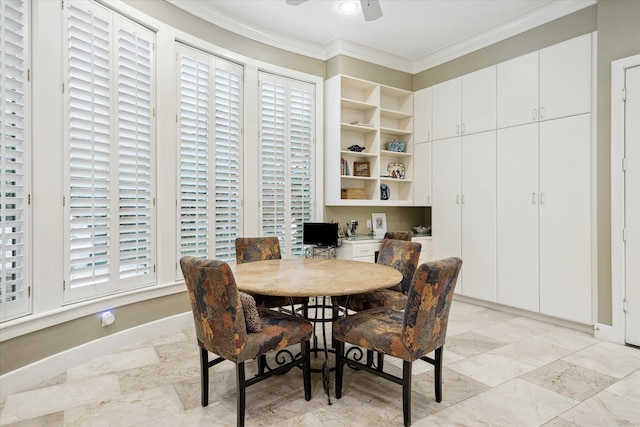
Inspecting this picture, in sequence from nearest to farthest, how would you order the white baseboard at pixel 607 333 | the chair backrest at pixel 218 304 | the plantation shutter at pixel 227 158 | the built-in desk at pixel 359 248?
the chair backrest at pixel 218 304 → the white baseboard at pixel 607 333 → the plantation shutter at pixel 227 158 → the built-in desk at pixel 359 248

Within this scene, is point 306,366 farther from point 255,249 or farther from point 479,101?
point 479,101

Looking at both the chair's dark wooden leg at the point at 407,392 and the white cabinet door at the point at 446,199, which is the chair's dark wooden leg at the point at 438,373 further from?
the white cabinet door at the point at 446,199

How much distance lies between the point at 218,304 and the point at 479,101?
3.80 m

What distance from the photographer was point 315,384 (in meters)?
2.46

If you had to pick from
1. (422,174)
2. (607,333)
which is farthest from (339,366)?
(422,174)

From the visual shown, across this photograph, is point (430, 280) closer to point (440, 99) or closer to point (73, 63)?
point (73, 63)

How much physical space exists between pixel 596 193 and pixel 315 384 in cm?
296

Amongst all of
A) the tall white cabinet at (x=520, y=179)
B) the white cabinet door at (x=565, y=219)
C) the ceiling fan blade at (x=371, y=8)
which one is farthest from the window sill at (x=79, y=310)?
the white cabinet door at (x=565, y=219)

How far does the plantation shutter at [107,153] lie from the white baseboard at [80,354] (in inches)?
15.2

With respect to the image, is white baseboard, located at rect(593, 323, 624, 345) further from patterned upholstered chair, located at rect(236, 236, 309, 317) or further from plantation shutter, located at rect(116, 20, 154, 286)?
plantation shutter, located at rect(116, 20, 154, 286)

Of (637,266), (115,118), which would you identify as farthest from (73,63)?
(637,266)

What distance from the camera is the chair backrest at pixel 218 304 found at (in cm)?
184

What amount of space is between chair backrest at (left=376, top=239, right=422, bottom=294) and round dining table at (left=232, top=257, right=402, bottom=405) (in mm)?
279

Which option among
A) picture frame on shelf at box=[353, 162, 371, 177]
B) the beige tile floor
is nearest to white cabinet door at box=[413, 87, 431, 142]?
picture frame on shelf at box=[353, 162, 371, 177]
